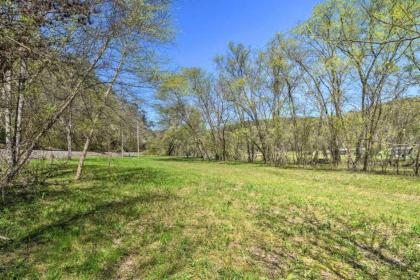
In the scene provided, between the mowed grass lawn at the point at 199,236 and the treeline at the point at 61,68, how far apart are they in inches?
55.5

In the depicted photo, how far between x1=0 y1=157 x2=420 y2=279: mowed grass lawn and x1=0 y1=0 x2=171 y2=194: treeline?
1409mm

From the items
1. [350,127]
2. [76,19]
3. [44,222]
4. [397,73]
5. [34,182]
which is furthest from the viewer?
[350,127]

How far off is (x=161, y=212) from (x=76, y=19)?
4.40 meters

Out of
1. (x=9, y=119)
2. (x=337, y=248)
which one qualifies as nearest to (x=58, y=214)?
(x=9, y=119)

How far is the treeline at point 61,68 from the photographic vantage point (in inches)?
141

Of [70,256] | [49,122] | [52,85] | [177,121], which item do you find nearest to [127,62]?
[52,85]

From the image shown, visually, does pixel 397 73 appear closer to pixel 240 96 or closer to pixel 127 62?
pixel 240 96

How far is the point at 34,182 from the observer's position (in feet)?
26.3

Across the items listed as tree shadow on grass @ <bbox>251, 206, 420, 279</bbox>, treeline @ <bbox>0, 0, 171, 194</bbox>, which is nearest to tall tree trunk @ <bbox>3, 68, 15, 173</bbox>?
treeline @ <bbox>0, 0, 171, 194</bbox>

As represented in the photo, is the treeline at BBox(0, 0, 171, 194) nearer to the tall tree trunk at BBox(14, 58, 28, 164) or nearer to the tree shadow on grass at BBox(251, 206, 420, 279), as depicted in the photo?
the tall tree trunk at BBox(14, 58, 28, 164)

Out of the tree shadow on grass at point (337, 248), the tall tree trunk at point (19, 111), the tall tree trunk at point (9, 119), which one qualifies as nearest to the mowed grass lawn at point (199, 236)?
the tree shadow on grass at point (337, 248)

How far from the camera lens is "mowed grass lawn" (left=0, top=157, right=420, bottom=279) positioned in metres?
4.23

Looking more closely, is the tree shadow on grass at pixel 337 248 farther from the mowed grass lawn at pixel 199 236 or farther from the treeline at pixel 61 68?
the treeline at pixel 61 68

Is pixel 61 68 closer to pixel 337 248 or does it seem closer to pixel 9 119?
pixel 9 119
